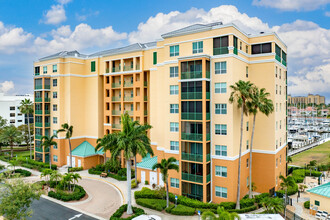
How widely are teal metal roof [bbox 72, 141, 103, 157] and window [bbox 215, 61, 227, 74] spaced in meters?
28.5

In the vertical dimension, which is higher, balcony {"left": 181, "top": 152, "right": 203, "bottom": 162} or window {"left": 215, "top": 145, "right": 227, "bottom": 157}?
window {"left": 215, "top": 145, "right": 227, "bottom": 157}

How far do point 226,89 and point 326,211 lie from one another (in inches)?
711

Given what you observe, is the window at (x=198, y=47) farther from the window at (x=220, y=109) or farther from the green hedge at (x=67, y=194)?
the green hedge at (x=67, y=194)

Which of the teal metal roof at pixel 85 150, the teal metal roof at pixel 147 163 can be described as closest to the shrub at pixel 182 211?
the teal metal roof at pixel 147 163

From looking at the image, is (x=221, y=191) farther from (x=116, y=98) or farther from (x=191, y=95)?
(x=116, y=98)

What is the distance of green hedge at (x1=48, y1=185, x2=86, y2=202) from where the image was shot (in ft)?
106

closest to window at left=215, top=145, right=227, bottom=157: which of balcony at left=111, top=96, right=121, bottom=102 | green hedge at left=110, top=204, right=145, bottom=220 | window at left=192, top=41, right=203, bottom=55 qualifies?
green hedge at left=110, top=204, right=145, bottom=220

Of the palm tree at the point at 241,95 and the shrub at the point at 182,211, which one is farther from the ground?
the palm tree at the point at 241,95

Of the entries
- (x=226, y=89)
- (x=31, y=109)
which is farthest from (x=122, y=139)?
(x=31, y=109)

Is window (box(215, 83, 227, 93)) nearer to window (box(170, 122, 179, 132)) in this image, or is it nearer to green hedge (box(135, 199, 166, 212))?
window (box(170, 122, 179, 132))

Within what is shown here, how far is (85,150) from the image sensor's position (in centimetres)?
4812

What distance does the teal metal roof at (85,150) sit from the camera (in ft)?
155

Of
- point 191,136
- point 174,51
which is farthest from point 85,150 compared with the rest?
point 174,51

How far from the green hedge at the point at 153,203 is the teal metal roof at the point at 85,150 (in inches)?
758
